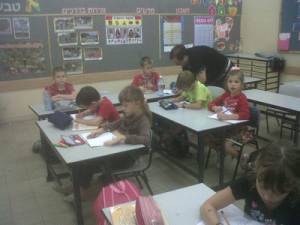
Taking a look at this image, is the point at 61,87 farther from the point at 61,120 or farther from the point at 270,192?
the point at 270,192

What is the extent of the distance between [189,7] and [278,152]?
5.41 metres

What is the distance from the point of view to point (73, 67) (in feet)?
16.9

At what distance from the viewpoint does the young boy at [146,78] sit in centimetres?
390

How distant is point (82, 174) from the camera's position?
2361 mm

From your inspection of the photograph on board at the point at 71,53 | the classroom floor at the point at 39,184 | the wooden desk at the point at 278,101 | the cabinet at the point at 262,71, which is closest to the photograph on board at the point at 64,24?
A: the photograph on board at the point at 71,53

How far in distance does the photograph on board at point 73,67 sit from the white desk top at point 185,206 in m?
4.12

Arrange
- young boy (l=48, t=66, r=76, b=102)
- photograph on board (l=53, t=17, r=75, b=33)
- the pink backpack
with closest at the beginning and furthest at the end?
the pink backpack < young boy (l=48, t=66, r=76, b=102) < photograph on board (l=53, t=17, r=75, b=33)

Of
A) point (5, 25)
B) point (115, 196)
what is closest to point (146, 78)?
point (5, 25)

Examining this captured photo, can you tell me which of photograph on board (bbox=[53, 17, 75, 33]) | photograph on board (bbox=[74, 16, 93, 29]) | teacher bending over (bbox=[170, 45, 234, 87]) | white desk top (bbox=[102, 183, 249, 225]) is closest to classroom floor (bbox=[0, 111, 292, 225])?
teacher bending over (bbox=[170, 45, 234, 87])

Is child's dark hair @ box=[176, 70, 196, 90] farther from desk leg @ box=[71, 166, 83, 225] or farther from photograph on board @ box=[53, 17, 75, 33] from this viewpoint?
photograph on board @ box=[53, 17, 75, 33]

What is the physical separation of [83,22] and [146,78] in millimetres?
1816

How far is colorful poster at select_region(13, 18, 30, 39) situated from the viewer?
461 cm

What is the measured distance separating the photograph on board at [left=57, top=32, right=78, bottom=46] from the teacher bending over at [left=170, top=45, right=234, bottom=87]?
2.20 metres

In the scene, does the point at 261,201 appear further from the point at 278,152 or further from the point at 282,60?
the point at 282,60
